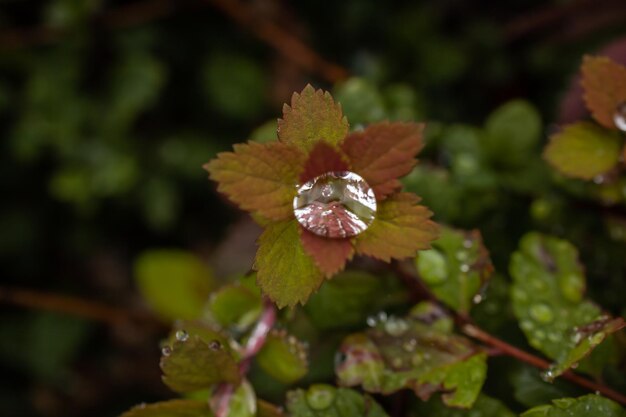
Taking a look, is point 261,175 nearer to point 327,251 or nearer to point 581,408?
point 327,251

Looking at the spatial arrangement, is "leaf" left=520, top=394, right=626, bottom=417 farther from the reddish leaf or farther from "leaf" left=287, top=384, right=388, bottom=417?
the reddish leaf

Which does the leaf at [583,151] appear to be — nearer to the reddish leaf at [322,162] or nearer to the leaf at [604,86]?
the leaf at [604,86]

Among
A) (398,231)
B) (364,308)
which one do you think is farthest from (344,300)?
(398,231)

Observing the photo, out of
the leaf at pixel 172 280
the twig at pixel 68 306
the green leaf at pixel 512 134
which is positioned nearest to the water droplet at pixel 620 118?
the green leaf at pixel 512 134

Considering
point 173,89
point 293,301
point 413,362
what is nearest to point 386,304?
point 413,362

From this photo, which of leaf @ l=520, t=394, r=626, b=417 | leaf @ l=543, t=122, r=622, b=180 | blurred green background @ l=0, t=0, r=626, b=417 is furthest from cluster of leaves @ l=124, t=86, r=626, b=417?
blurred green background @ l=0, t=0, r=626, b=417

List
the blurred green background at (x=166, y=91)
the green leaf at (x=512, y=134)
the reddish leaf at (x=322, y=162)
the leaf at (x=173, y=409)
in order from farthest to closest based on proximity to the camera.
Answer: the blurred green background at (x=166, y=91) < the green leaf at (x=512, y=134) < the leaf at (x=173, y=409) < the reddish leaf at (x=322, y=162)

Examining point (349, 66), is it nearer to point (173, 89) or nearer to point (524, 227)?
point (173, 89)
